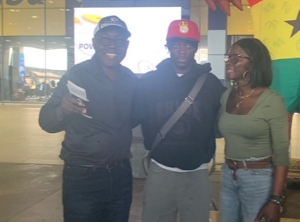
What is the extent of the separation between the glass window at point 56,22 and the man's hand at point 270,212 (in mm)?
20376

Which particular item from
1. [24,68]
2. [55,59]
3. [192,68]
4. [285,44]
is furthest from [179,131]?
[24,68]

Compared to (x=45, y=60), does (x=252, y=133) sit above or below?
below

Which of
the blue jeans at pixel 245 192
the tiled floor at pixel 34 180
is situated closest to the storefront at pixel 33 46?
the tiled floor at pixel 34 180

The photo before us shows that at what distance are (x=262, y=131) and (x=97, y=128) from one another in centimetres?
98

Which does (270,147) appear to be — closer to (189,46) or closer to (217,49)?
(189,46)

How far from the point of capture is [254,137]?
9.01 feet

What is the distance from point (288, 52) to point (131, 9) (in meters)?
4.53

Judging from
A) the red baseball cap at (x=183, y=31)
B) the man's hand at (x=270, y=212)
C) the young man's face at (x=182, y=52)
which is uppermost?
the red baseball cap at (x=183, y=31)

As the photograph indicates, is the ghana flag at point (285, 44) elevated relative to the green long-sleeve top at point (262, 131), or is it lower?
elevated

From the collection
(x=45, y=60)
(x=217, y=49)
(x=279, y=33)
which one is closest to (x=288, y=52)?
(x=279, y=33)

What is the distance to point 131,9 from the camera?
7.87 m

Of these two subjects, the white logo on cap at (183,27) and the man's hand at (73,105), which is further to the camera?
the white logo on cap at (183,27)

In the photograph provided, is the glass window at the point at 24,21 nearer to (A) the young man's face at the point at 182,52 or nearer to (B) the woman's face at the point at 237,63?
(A) the young man's face at the point at 182,52

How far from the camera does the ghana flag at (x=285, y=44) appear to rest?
3727 mm
